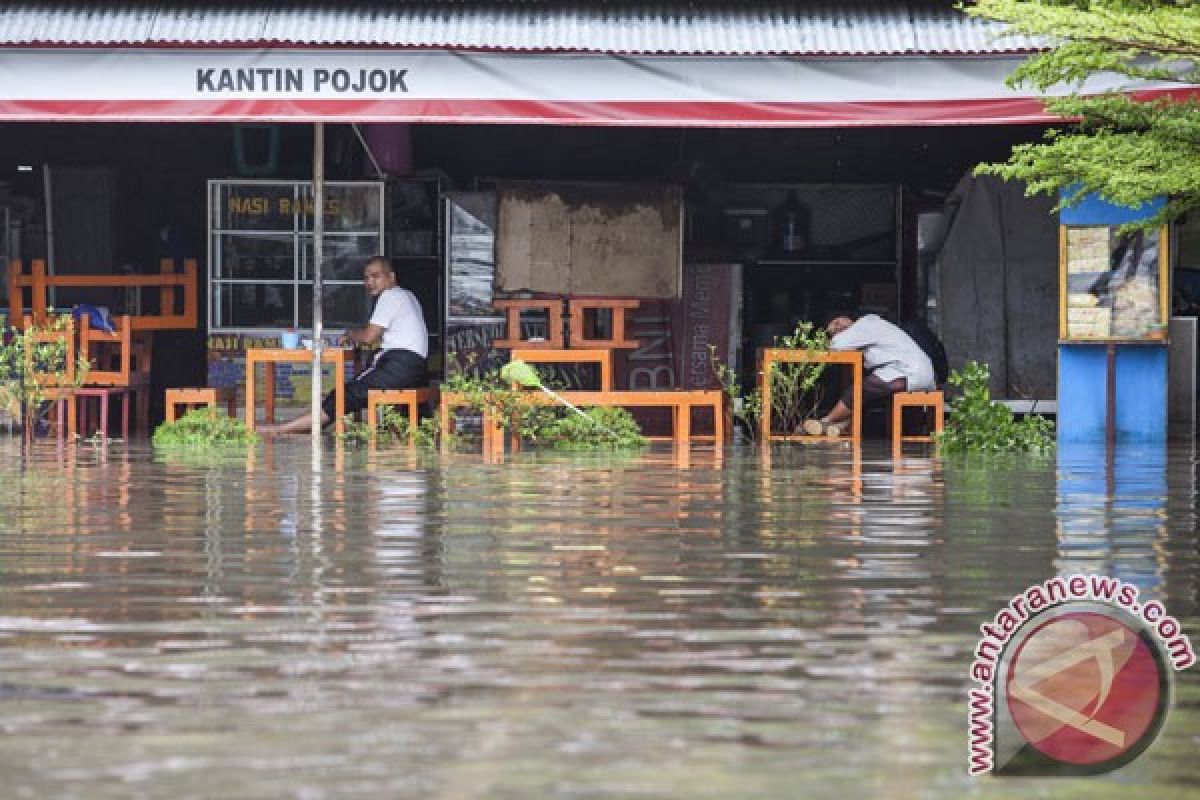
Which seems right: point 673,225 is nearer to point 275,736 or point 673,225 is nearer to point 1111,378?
point 1111,378

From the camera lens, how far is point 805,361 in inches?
659

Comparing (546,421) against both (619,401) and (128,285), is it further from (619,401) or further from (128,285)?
(128,285)

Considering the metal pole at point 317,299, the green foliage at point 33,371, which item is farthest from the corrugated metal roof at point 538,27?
the green foliage at point 33,371

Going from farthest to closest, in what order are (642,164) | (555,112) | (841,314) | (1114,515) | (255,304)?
1. (841,314)
2. (642,164)
3. (255,304)
4. (555,112)
5. (1114,515)

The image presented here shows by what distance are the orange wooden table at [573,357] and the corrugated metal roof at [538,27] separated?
230cm

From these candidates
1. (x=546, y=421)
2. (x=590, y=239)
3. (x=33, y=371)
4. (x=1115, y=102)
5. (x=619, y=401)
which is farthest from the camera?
(x=590, y=239)

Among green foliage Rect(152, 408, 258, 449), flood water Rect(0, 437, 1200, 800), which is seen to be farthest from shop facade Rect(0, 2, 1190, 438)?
flood water Rect(0, 437, 1200, 800)

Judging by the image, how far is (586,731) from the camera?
5043mm

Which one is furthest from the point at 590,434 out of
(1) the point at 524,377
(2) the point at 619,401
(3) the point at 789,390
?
(3) the point at 789,390

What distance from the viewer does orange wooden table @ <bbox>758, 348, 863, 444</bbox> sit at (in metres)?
16.7

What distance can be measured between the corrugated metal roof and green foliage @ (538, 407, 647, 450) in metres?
2.53

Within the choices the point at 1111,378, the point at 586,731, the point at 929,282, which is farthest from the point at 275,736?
the point at 929,282

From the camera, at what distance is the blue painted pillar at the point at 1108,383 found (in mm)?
16312

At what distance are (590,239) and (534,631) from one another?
1233cm
